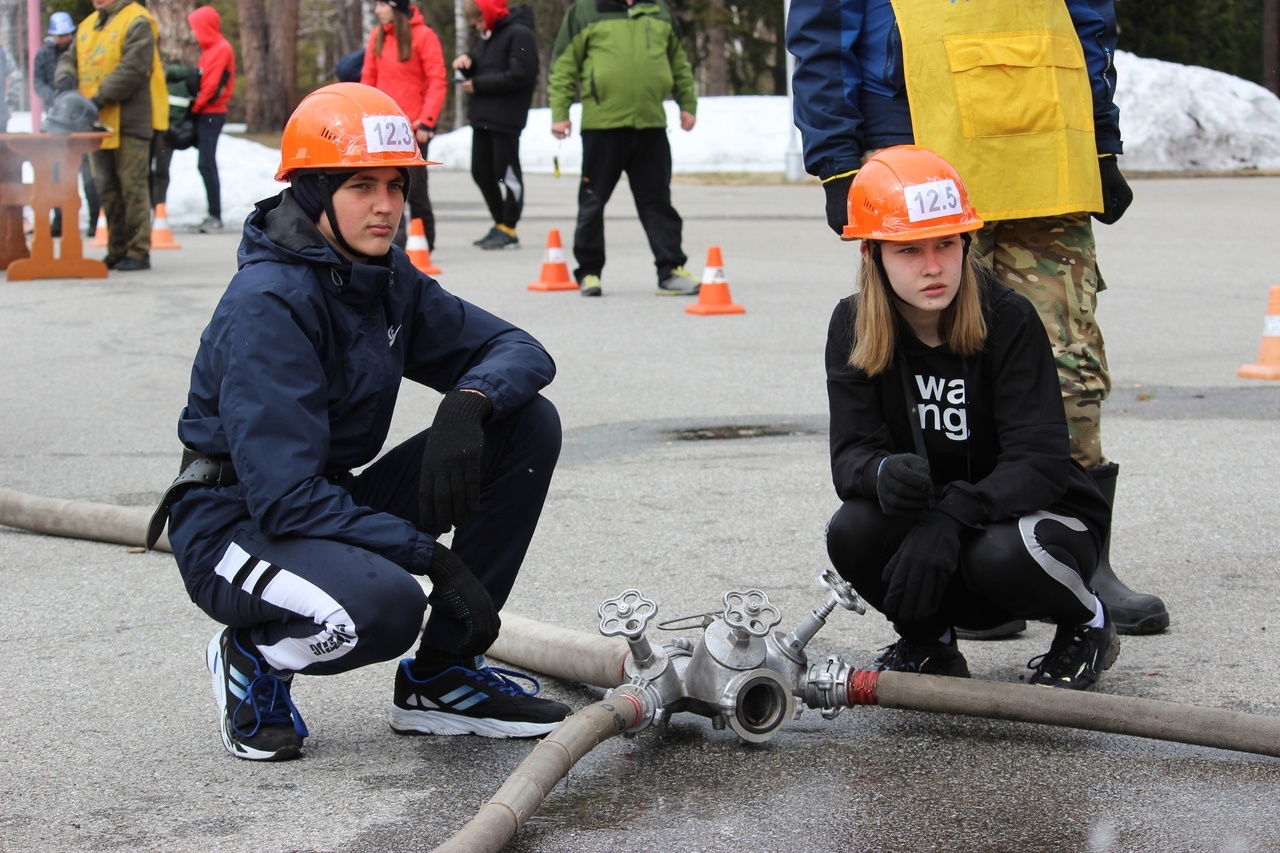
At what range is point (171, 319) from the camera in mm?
9852

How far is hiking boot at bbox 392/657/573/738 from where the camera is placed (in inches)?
131

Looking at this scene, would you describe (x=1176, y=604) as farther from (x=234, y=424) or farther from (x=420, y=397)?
(x=420, y=397)

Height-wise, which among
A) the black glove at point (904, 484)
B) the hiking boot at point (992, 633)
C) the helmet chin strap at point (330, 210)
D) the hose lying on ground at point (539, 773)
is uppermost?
the helmet chin strap at point (330, 210)

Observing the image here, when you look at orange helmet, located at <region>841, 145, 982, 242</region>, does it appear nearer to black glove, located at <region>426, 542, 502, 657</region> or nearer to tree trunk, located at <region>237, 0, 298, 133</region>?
black glove, located at <region>426, 542, 502, 657</region>

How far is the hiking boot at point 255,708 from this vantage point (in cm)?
321

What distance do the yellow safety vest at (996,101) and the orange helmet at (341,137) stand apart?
1392mm

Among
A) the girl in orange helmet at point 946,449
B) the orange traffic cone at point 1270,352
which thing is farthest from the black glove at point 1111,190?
the orange traffic cone at point 1270,352

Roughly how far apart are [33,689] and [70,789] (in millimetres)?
671

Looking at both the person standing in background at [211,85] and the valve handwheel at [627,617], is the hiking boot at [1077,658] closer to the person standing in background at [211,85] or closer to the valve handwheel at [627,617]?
the valve handwheel at [627,617]

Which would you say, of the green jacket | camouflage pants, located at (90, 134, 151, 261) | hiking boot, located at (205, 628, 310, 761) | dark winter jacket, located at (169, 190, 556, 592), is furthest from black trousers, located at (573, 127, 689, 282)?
hiking boot, located at (205, 628, 310, 761)

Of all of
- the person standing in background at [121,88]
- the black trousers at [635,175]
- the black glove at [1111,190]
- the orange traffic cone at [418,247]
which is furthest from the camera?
the orange traffic cone at [418,247]

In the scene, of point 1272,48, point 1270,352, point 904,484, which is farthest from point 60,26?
point 1272,48

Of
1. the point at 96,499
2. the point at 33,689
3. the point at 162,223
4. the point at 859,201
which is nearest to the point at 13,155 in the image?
the point at 162,223

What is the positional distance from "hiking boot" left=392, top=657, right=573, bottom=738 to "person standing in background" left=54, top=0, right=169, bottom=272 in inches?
361
